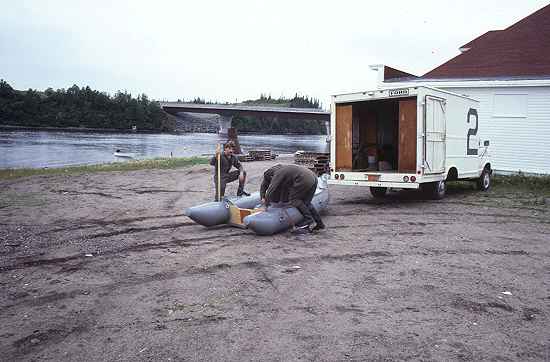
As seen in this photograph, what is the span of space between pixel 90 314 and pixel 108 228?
4787 mm

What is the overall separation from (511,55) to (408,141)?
13226mm

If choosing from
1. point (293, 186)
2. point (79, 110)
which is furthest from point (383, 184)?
point (79, 110)

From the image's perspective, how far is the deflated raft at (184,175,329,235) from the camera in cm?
884

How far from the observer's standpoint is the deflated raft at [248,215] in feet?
29.0

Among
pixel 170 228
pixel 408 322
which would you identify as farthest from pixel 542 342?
pixel 170 228

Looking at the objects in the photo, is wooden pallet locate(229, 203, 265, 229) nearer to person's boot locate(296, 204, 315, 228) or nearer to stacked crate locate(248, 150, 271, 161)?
person's boot locate(296, 204, 315, 228)

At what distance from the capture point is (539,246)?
835 cm

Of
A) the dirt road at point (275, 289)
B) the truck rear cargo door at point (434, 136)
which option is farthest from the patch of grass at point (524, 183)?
the dirt road at point (275, 289)

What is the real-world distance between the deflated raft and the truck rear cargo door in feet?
14.4

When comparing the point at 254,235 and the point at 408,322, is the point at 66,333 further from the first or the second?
the point at 254,235

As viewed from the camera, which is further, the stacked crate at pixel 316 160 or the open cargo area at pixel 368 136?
the stacked crate at pixel 316 160

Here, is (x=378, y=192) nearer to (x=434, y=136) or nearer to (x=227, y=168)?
Answer: (x=434, y=136)

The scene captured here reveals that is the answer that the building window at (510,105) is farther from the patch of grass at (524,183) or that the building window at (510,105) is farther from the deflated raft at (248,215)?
the deflated raft at (248,215)

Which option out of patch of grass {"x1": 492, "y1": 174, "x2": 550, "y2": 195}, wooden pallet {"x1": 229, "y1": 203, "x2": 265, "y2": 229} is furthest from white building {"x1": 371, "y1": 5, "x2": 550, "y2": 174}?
wooden pallet {"x1": 229, "y1": 203, "x2": 265, "y2": 229}
